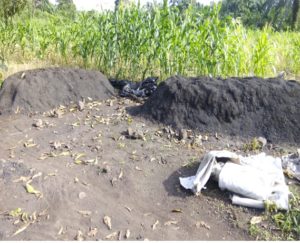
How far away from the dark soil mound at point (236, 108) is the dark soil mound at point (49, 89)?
1194mm

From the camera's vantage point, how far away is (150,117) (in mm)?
3693

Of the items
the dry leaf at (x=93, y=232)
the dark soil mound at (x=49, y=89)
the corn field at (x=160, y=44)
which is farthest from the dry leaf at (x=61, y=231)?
the corn field at (x=160, y=44)

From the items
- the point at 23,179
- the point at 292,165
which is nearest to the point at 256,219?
the point at 292,165

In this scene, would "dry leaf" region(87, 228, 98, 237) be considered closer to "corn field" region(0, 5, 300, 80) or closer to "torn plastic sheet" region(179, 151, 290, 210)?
"torn plastic sheet" region(179, 151, 290, 210)

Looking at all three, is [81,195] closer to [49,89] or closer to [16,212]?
[16,212]

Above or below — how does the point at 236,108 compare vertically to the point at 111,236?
above

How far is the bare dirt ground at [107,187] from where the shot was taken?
222 centimetres

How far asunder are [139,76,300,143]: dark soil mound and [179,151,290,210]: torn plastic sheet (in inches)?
30.1

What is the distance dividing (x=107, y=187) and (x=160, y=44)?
2762 mm

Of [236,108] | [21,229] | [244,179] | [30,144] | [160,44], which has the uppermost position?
[160,44]

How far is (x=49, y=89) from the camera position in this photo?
14.4 ft

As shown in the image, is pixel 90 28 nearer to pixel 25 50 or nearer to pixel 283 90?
pixel 25 50

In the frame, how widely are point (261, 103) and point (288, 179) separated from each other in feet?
3.34

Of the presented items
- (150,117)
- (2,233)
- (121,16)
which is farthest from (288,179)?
(121,16)
